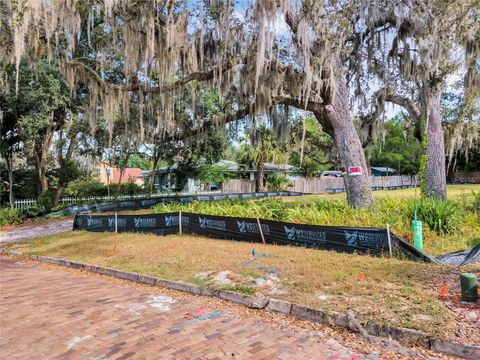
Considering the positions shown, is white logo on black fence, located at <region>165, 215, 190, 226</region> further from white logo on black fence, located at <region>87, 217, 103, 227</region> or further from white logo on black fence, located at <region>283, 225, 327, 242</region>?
white logo on black fence, located at <region>283, 225, 327, 242</region>

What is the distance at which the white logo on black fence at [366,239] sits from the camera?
7.04m

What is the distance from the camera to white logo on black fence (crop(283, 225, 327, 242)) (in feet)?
25.9

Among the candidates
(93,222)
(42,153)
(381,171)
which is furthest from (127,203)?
(381,171)

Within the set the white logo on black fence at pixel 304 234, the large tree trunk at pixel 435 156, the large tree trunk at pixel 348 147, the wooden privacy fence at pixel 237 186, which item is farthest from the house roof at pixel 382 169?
the white logo on black fence at pixel 304 234

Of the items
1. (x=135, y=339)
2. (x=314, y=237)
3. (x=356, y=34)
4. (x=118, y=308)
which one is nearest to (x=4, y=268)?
(x=118, y=308)

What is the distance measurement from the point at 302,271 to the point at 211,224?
4437mm

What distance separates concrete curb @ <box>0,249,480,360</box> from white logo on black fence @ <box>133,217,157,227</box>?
13.2 feet

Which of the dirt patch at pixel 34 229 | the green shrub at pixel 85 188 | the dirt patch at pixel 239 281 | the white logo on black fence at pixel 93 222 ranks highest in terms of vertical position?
the green shrub at pixel 85 188

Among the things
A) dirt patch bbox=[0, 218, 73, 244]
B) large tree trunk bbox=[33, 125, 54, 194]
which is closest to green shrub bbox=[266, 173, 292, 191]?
large tree trunk bbox=[33, 125, 54, 194]

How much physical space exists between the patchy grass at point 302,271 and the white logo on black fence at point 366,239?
384 mm

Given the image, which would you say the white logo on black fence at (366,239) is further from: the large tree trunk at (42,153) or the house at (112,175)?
the house at (112,175)

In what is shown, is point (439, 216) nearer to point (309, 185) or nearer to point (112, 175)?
point (309, 185)

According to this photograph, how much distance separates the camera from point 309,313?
4457 millimetres

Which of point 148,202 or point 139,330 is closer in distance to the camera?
point 139,330
